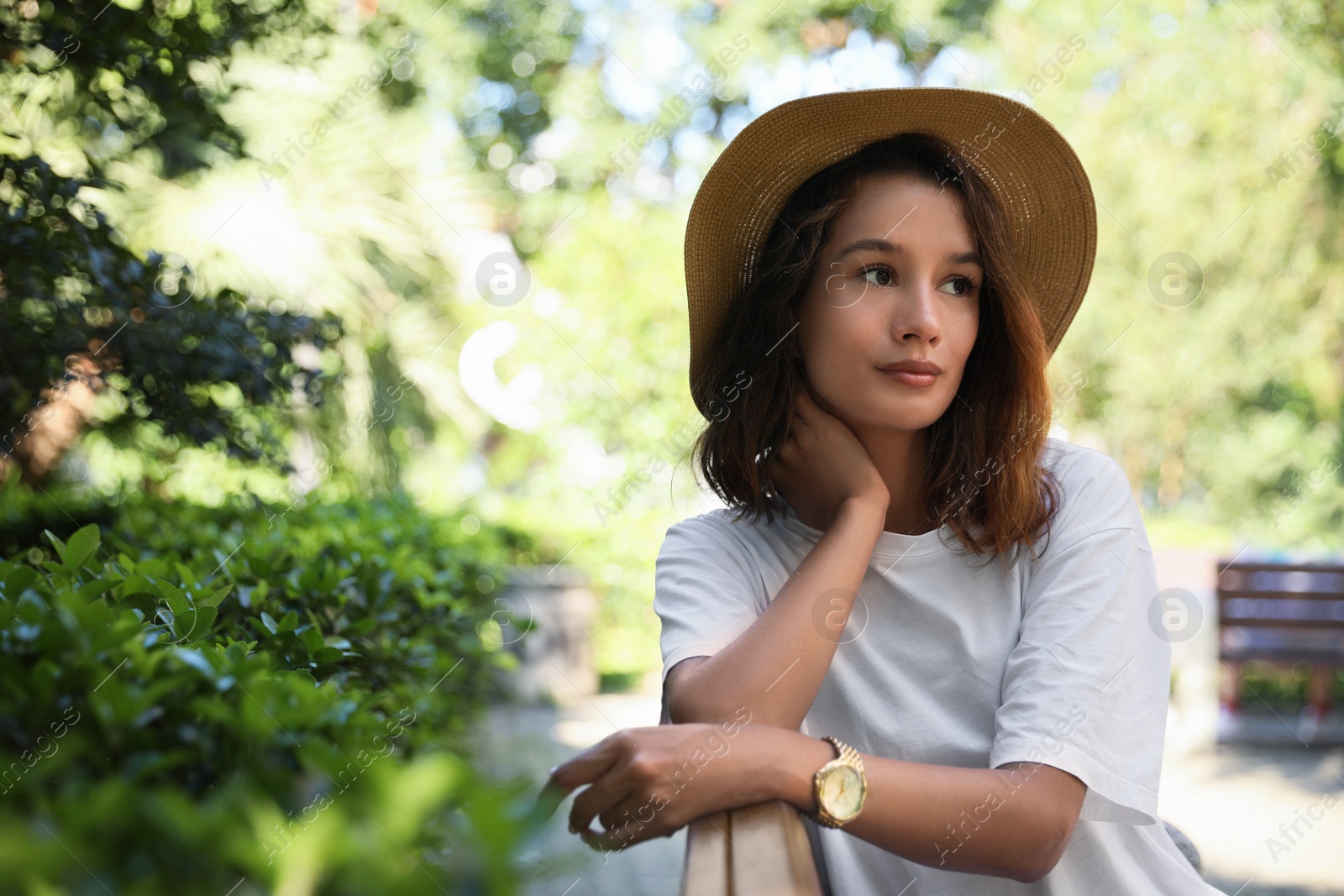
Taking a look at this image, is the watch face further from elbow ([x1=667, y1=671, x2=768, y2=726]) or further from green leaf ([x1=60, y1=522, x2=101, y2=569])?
green leaf ([x1=60, y1=522, x2=101, y2=569])

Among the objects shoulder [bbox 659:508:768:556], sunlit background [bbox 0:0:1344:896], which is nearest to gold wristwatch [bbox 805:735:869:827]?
sunlit background [bbox 0:0:1344:896]

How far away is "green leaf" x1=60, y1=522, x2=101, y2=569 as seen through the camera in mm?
1378

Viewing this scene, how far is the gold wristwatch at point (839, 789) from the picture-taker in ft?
4.09

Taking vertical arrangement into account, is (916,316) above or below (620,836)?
above

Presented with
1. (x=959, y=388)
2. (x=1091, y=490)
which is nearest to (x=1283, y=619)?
(x=959, y=388)

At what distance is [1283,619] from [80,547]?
6812 millimetres

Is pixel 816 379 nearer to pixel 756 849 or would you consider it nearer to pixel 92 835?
pixel 756 849

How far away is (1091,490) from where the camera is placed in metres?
1.72

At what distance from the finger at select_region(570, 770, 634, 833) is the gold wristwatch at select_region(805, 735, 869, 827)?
25 centimetres

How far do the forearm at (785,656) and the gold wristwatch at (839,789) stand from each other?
181 mm

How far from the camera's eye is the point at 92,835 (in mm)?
690

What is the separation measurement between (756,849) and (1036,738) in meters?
0.50

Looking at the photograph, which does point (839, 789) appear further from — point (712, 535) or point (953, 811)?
point (712, 535)

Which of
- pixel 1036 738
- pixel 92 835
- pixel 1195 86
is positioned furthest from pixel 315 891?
pixel 1195 86
